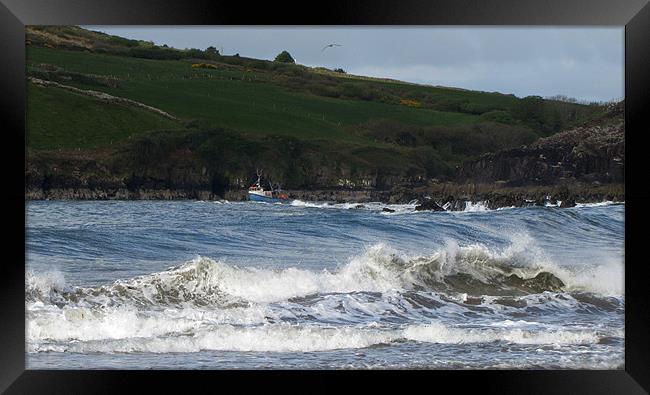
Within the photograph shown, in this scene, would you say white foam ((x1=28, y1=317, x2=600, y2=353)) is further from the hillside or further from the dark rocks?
the dark rocks

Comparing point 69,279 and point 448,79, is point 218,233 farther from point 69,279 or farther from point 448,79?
point 448,79

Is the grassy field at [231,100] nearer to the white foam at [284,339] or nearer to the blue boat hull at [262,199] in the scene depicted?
the blue boat hull at [262,199]

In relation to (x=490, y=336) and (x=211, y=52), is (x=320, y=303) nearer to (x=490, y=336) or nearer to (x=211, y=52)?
(x=490, y=336)

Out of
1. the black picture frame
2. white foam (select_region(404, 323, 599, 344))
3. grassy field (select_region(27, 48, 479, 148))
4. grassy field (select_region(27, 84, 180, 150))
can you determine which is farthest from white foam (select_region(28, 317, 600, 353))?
grassy field (select_region(27, 84, 180, 150))

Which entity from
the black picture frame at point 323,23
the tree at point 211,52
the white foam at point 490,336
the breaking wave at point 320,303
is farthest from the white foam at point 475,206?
the black picture frame at point 323,23

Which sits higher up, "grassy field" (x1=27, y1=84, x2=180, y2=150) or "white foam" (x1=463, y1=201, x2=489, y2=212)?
"grassy field" (x1=27, y1=84, x2=180, y2=150)

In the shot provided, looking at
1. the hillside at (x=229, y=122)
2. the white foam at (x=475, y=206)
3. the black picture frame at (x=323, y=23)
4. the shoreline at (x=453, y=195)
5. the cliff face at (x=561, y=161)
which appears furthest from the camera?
the white foam at (x=475, y=206)

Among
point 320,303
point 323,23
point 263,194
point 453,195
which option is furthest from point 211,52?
point 323,23
